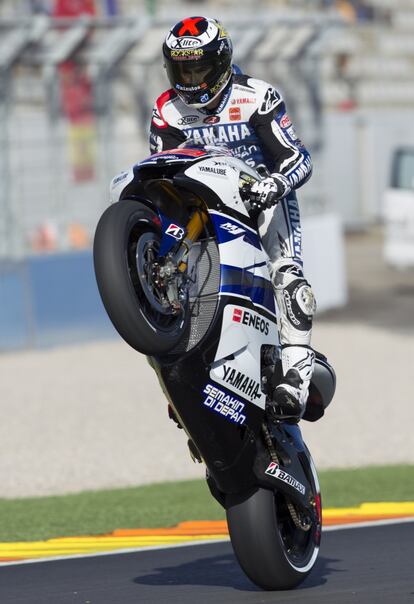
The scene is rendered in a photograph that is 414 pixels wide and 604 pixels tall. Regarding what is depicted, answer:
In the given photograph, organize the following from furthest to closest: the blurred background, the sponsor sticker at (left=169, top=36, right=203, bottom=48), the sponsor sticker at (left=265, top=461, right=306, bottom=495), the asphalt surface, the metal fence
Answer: the metal fence, the blurred background, the asphalt surface, the sponsor sticker at (left=265, top=461, right=306, bottom=495), the sponsor sticker at (left=169, top=36, right=203, bottom=48)

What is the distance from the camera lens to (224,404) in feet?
19.2

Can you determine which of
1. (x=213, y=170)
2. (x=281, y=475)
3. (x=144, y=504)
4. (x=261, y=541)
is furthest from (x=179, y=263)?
(x=144, y=504)

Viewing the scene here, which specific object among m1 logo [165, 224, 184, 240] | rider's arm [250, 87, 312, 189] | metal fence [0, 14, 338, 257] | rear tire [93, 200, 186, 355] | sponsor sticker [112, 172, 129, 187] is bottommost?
rear tire [93, 200, 186, 355]

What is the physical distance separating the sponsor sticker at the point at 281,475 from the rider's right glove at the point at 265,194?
3.37 feet

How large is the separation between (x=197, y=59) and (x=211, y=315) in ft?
3.34

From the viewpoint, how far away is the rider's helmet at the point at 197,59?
19.6 feet

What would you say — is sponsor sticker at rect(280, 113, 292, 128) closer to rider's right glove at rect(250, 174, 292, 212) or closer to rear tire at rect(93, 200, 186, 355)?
rider's right glove at rect(250, 174, 292, 212)

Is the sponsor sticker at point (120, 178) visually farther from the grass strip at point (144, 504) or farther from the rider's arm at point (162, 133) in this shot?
the grass strip at point (144, 504)

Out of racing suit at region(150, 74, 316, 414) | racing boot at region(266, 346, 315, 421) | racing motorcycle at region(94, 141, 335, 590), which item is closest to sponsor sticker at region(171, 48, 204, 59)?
racing suit at region(150, 74, 316, 414)

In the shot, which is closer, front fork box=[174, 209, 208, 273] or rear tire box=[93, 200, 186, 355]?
rear tire box=[93, 200, 186, 355]

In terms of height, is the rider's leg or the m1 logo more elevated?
the m1 logo

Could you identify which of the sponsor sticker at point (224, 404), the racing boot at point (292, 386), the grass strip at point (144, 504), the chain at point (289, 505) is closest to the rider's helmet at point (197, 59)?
the racing boot at point (292, 386)

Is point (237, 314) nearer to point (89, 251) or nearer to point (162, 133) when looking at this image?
point (162, 133)

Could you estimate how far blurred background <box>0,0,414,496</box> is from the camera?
41.4 feet
